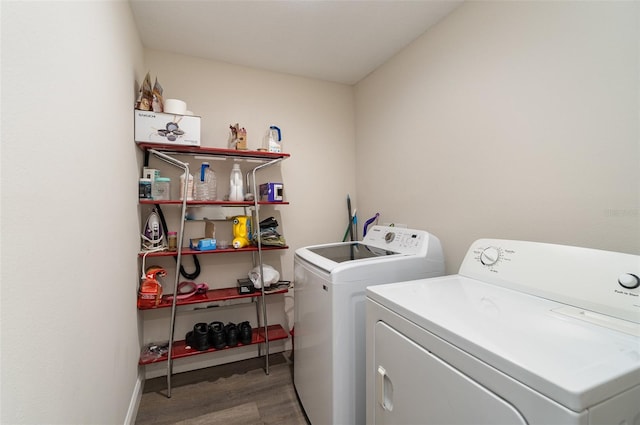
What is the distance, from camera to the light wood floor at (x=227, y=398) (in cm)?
165

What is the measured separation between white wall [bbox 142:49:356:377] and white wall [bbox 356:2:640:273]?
0.67m

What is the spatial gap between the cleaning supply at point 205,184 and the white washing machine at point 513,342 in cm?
155

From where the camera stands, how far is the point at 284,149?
2.43m

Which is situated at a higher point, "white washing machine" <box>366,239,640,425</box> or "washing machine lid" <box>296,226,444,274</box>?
"washing machine lid" <box>296,226,444,274</box>

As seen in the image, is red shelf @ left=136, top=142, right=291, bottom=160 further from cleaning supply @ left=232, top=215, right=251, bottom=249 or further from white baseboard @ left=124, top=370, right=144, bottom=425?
white baseboard @ left=124, top=370, right=144, bottom=425

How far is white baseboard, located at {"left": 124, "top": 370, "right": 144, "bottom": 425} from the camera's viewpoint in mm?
1518

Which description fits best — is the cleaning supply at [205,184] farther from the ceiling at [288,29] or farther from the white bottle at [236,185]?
the ceiling at [288,29]

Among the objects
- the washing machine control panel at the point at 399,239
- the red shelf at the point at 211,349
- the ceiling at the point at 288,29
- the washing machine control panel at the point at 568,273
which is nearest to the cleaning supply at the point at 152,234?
the red shelf at the point at 211,349

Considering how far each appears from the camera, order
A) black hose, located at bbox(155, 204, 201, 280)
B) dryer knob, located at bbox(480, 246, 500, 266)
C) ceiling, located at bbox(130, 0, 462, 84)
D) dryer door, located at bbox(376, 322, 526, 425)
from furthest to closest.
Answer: black hose, located at bbox(155, 204, 201, 280) → ceiling, located at bbox(130, 0, 462, 84) → dryer knob, located at bbox(480, 246, 500, 266) → dryer door, located at bbox(376, 322, 526, 425)

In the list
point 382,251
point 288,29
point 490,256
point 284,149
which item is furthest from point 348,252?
point 288,29

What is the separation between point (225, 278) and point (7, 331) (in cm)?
171

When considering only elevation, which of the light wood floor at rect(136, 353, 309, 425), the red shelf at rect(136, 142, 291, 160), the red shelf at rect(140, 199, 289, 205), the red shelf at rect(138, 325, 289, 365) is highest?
the red shelf at rect(136, 142, 291, 160)

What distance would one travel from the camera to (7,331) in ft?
1.83

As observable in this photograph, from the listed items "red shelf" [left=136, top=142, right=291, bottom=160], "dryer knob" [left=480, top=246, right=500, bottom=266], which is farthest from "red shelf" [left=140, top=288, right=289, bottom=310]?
"dryer knob" [left=480, top=246, right=500, bottom=266]
